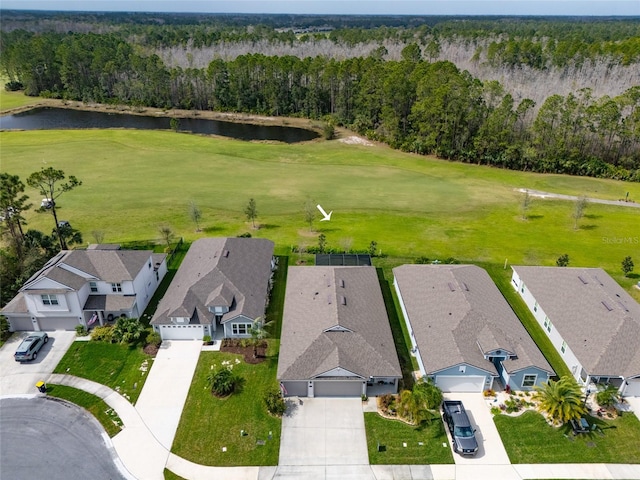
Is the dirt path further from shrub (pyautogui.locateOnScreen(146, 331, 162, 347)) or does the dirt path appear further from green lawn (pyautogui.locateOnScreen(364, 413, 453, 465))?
shrub (pyautogui.locateOnScreen(146, 331, 162, 347))

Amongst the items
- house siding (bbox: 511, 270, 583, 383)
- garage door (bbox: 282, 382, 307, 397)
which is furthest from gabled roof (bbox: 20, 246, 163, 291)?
house siding (bbox: 511, 270, 583, 383)

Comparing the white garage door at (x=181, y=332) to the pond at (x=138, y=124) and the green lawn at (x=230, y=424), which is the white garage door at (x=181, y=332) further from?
the pond at (x=138, y=124)

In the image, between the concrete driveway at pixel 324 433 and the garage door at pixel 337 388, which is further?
the garage door at pixel 337 388

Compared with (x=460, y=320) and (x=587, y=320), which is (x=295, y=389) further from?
(x=587, y=320)

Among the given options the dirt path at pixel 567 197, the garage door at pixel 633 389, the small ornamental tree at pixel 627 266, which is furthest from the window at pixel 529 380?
the dirt path at pixel 567 197

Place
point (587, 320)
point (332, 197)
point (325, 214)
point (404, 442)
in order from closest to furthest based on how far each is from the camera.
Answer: point (404, 442), point (587, 320), point (325, 214), point (332, 197)

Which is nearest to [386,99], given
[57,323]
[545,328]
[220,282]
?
[545,328]

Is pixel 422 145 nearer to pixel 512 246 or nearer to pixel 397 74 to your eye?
pixel 397 74
